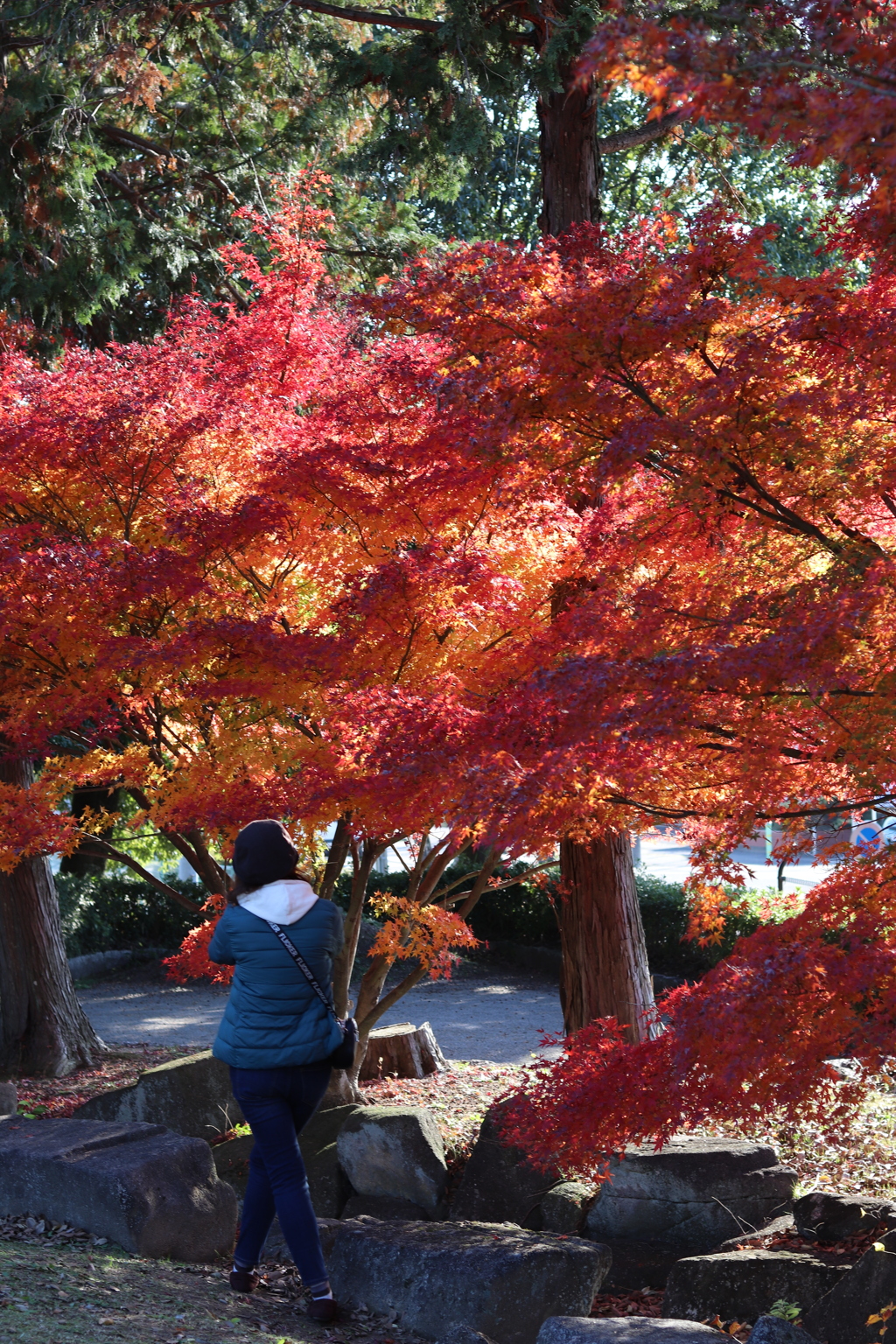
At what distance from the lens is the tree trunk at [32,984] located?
9953 mm

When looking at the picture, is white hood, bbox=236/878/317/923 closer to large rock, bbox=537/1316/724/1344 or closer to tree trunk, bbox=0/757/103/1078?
large rock, bbox=537/1316/724/1344

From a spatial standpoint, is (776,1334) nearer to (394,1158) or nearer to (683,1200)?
(683,1200)

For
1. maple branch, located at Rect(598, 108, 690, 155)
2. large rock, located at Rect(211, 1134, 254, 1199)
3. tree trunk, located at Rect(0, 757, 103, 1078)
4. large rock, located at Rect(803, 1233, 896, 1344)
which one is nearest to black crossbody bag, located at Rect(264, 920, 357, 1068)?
large rock, located at Rect(803, 1233, 896, 1344)

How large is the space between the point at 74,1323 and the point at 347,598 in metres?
2.94

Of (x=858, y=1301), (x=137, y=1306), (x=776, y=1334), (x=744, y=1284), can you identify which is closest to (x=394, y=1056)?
(x=744, y=1284)

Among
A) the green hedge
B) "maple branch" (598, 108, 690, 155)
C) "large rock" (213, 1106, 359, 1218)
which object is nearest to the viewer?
"large rock" (213, 1106, 359, 1218)

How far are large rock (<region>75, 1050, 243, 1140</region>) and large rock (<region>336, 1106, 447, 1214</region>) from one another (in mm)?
1185

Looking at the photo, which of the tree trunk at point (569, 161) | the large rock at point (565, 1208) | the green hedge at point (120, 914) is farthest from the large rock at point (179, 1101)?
the green hedge at point (120, 914)

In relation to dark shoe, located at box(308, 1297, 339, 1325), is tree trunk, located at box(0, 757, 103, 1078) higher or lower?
higher

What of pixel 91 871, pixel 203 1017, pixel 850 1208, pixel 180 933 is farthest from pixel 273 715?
pixel 91 871

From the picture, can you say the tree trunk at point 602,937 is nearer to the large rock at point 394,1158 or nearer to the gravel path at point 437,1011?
the large rock at point 394,1158

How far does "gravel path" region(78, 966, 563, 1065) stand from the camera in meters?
11.9

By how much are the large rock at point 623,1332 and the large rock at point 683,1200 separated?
6.00 feet

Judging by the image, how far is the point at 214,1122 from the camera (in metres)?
7.62
